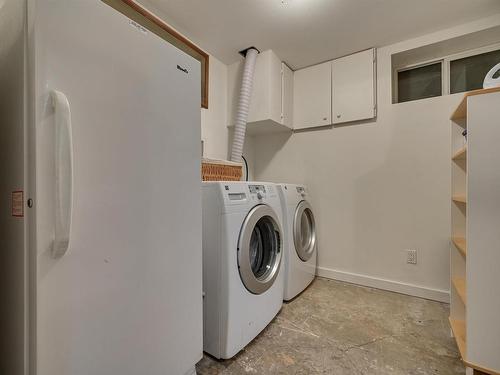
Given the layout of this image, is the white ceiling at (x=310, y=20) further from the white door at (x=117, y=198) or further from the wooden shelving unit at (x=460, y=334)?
the wooden shelving unit at (x=460, y=334)

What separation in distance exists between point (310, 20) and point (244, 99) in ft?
2.64

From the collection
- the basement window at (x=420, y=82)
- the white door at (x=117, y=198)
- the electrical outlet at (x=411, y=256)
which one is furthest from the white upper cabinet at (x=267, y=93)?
the electrical outlet at (x=411, y=256)

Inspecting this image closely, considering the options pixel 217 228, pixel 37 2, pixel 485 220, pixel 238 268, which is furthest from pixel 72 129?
pixel 485 220

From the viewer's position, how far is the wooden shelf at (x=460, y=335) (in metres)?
1.13

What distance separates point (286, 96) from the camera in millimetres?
2465

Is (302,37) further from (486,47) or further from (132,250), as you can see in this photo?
(132,250)

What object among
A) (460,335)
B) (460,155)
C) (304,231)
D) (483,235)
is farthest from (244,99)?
(460,335)

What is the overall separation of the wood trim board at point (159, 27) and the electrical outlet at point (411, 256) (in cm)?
226

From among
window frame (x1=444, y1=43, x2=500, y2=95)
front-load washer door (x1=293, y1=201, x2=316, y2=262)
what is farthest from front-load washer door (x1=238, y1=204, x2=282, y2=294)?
window frame (x1=444, y1=43, x2=500, y2=95)

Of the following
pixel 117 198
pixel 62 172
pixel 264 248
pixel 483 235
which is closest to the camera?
pixel 62 172

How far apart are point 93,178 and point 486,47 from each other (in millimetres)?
2914

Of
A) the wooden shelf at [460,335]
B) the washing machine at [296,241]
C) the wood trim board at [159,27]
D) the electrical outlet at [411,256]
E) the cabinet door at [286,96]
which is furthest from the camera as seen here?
the cabinet door at [286,96]

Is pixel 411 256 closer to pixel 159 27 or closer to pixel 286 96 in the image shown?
pixel 286 96

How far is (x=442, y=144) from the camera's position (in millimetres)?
1944
